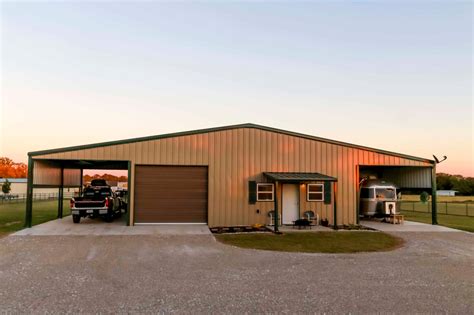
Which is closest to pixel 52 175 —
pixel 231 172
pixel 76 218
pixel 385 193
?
pixel 76 218

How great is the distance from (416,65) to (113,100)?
16.0 m

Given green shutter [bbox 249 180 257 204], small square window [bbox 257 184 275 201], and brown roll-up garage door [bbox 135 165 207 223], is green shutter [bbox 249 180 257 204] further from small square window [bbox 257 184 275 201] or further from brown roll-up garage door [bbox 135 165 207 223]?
brown roll-up garage door [bbox 135 165 207 223]

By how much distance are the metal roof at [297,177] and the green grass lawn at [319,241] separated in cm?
226

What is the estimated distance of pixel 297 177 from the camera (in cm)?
1522

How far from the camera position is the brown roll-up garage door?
51.7 ft

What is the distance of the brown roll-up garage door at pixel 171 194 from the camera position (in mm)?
15758

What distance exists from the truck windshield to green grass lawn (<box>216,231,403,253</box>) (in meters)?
5.10

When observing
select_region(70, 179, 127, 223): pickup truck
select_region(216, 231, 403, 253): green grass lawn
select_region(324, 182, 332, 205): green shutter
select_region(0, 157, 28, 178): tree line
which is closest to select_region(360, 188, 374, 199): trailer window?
select_region(324, 182, 332, 205): green shutter

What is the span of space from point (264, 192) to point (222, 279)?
9.24 m

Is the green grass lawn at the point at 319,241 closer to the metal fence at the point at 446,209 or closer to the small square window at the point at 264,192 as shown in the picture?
the small square window at the point at 264,192

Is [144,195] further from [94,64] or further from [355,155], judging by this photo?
[355,155]

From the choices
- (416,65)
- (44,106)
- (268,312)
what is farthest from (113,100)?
(268,312)

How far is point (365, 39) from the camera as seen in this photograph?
16781 mm

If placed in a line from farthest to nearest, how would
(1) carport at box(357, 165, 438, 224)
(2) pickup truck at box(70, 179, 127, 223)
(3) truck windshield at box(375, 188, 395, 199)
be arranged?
1. (3) truck windshield at box(375, 188, 395, 199)
2. (1) carport at box(357, 165, 438, 224)
3. (2) pickup truck at box(70, 179, 127, 223)
